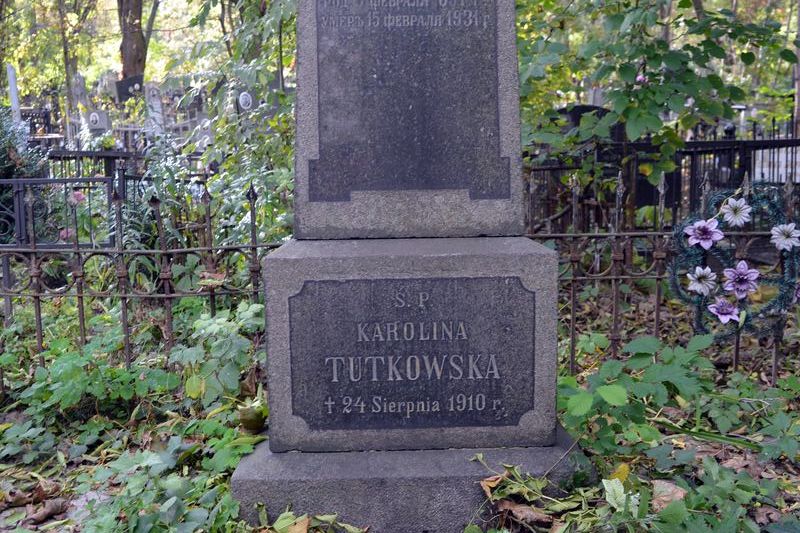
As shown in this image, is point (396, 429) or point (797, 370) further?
point (797, 370)

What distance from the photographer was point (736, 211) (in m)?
4.30

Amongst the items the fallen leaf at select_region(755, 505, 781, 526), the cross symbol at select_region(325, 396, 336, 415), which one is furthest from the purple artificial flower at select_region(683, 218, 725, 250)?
the cross symbol at select_region(325, 396, 336, 415)

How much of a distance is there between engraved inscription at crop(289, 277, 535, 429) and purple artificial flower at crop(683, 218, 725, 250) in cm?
176

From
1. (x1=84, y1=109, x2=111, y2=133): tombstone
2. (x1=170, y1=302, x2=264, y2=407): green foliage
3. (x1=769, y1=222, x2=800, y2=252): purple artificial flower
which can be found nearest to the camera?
(x1=170, y1=302, x2=264, y2=407): green foliage

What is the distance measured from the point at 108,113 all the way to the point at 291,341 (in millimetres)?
14372

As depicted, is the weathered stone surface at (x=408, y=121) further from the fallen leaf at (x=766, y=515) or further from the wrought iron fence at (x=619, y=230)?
the fallen leaf at (x=766, y=515)

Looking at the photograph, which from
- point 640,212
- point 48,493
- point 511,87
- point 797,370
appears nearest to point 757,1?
point 640,212

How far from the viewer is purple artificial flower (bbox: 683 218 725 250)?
4219mm

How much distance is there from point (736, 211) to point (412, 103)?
218cm

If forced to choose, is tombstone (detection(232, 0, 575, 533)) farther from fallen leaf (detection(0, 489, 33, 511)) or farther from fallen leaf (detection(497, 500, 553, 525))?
fallen leaf (detection(0, 489, 33, 511))

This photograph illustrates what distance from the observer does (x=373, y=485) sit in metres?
2.81

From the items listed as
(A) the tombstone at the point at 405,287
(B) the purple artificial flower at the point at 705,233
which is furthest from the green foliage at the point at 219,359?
(B) the purple artificial flower at the point at 705,233

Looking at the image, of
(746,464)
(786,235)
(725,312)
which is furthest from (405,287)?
(786,235)

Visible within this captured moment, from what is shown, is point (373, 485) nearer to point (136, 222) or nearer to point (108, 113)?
point (136, 222)
